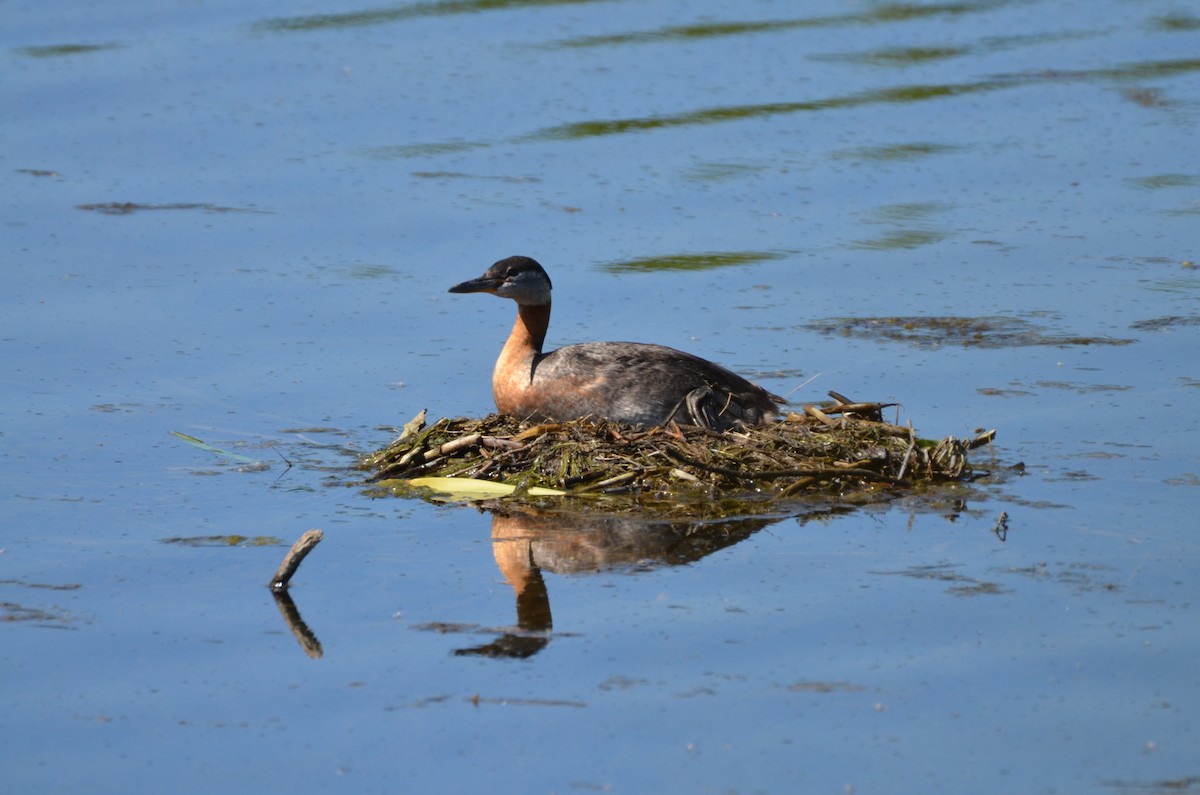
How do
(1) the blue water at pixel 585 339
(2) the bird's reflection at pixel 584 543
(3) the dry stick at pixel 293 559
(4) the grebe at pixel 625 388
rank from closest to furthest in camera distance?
(1) the blue water at pixel 585 339, (3) the dry stick at pixel 293 559, (2) the bird's reflection at pixel 584 543, (4) the grebe at pixel 625 388

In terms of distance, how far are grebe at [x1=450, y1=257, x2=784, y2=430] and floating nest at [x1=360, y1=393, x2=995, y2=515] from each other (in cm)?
17

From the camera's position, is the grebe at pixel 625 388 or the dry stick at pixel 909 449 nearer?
the dry stick at pixel 909 449

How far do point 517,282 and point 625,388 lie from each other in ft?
3.00

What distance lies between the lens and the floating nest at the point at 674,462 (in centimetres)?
907

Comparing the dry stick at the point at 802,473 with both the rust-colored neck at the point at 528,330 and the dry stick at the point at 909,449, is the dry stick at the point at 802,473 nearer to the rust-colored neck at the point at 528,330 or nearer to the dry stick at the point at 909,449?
the dry stick at the point at 909,449

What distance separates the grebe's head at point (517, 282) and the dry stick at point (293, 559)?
106 inches

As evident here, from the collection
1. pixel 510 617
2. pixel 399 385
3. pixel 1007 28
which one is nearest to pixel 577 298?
pixel 399 385

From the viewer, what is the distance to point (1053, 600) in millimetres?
7660

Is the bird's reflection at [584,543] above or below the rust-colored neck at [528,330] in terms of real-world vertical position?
below

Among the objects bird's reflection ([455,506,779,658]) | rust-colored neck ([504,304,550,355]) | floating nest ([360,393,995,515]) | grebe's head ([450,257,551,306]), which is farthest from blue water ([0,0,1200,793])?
grebe's head ([450,257,551,306])

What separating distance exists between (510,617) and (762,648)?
3.40ft

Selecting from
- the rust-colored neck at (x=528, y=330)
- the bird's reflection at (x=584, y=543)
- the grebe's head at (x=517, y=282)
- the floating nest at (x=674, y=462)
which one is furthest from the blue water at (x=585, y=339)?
the grebe's head at (x=517, y=282)

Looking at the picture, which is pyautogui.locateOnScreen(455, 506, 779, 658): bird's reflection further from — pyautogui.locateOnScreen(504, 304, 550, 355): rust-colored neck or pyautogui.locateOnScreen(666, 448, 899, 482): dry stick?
pyautogui.locateOnScreen(504, 304, 550, 355): rust-colored neck

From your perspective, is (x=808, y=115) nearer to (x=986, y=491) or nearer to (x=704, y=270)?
(x=704, y=270)
